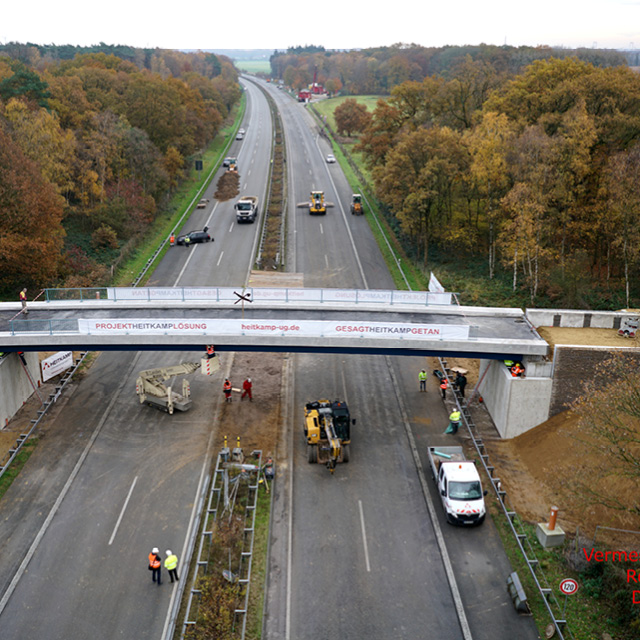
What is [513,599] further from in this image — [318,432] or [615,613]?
[318,432]

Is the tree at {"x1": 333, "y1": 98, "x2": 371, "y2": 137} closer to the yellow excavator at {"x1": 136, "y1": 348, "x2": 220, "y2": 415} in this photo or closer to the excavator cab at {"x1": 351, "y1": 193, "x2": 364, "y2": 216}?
the excavator cab at {"x1": 351, "y1": 193, "x2": 364, "y2": 216}

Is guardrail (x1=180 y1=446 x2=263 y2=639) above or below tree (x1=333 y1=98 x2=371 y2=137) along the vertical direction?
below

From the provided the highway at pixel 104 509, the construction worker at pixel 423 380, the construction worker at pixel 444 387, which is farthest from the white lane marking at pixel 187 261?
the construction worker at pixel 444 387

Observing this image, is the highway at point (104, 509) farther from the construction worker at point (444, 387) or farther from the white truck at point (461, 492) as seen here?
the construction worker at point (444, 387)

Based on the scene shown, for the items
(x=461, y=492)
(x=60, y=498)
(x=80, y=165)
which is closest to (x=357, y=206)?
(x=80, y=165)

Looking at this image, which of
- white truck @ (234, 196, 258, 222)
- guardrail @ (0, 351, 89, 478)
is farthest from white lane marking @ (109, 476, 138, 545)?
white truck @ (234, 196, 258, 222)

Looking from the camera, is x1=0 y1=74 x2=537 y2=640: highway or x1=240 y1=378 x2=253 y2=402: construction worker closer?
x1=0 y1=74 x2=537 y2=640: highway

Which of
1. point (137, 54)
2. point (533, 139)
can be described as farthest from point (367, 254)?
point (137, 54)
